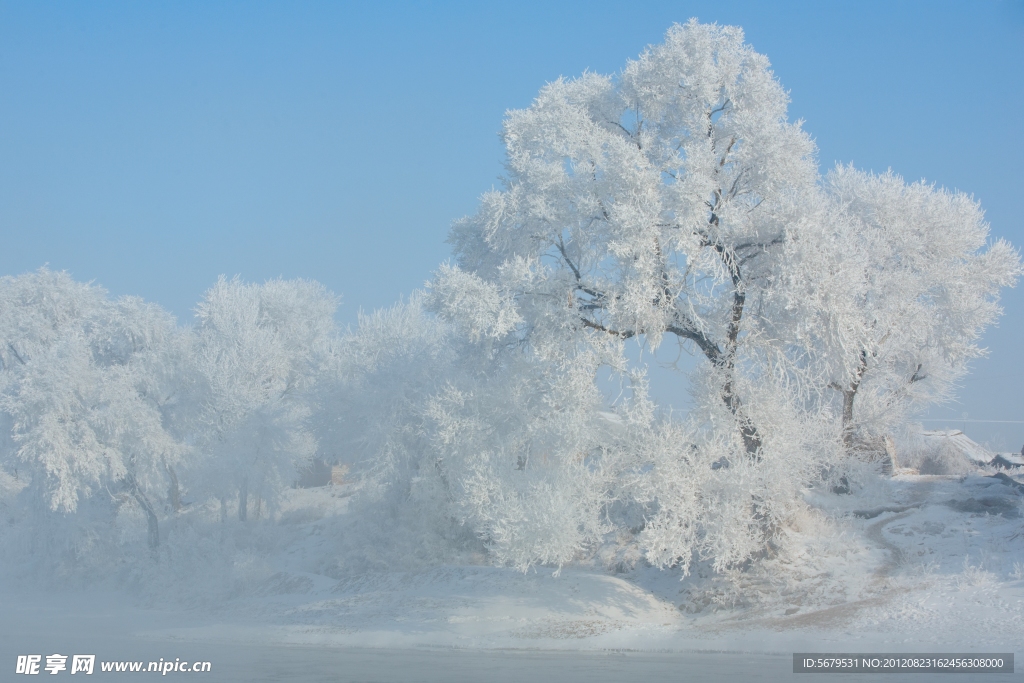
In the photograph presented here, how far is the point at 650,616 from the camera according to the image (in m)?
Answer: 13.4

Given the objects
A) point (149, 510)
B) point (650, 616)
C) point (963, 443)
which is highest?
point (963, 443)

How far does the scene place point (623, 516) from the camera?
17516mm

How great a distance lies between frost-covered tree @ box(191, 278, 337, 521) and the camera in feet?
83.1

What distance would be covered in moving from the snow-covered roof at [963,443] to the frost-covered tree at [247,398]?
25.8 m

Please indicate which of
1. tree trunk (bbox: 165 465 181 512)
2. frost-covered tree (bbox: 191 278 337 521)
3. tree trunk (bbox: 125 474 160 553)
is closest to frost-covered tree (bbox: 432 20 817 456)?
frost-covered tree (bbox: 191 278 337 521)

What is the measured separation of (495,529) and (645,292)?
5.24 metres

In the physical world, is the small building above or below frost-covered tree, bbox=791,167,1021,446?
below

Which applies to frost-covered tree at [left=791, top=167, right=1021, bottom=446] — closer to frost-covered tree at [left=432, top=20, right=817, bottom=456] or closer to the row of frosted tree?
the row of frosted tree

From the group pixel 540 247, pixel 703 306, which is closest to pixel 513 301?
pixel 540 247

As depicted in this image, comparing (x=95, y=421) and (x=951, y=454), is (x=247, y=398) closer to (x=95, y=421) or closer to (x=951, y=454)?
(x=95, y=421)

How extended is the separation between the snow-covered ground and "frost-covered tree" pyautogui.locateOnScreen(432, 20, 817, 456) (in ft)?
10.1

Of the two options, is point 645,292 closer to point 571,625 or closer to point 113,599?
point 571,625

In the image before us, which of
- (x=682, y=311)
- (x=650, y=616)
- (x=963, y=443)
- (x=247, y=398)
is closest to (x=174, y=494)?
(x=247, y=398)

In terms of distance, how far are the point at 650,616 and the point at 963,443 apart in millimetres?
21725
